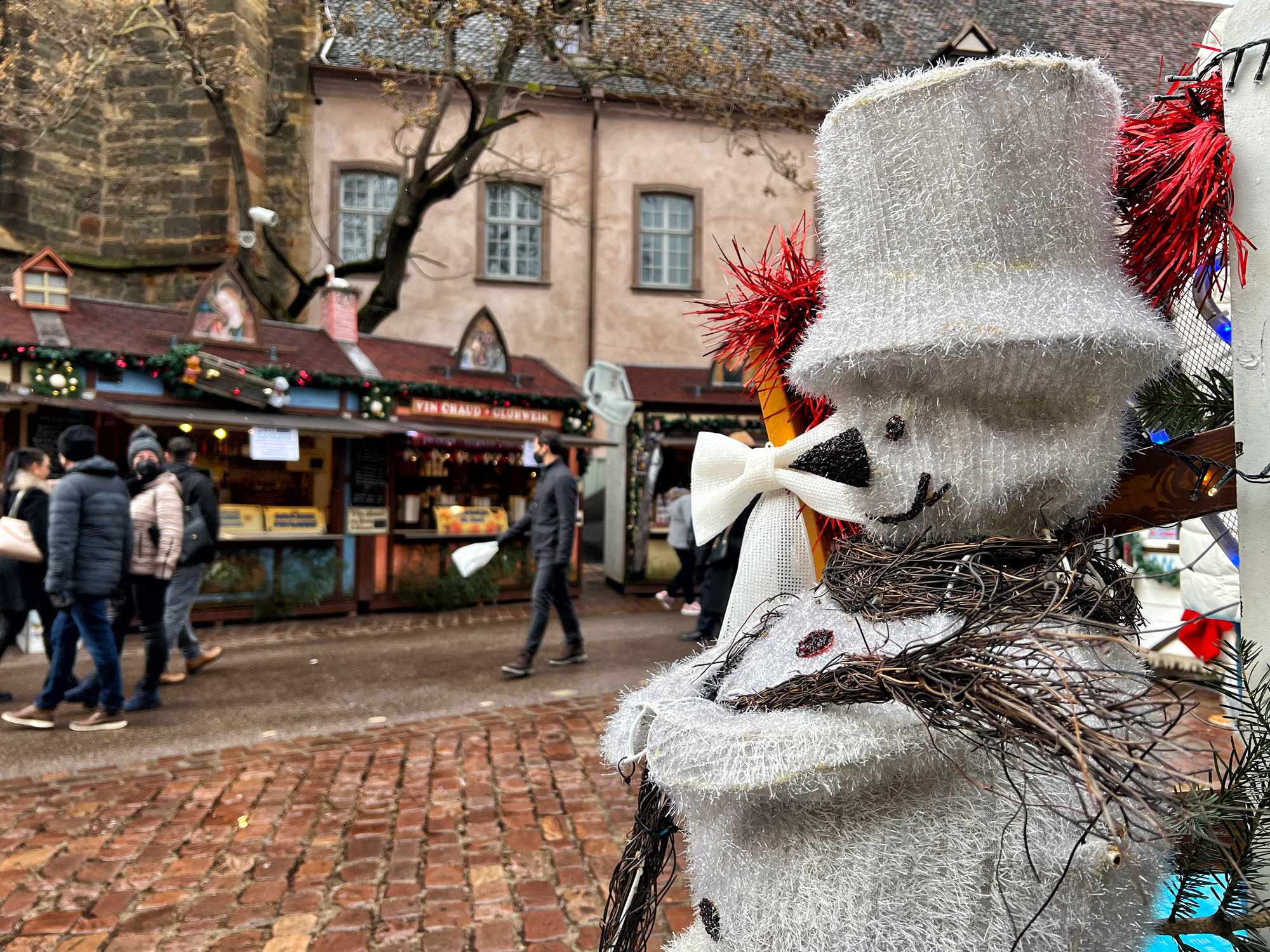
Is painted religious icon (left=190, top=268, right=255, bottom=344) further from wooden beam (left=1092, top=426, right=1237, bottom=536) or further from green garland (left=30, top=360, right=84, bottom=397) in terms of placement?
wooden beam (left=1092, top=426, right=1237, bottom=536)

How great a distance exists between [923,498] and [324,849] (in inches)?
125

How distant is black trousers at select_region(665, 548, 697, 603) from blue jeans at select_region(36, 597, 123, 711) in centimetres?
573

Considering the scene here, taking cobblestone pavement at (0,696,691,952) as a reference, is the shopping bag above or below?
above

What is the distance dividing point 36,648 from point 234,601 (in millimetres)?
1778

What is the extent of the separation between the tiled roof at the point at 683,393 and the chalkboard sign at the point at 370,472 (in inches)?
141

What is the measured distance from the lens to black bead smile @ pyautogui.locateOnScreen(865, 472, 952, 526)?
1.43 meters

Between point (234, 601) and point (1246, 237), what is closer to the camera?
point (1246, 237)

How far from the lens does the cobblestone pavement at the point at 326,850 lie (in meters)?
2.98

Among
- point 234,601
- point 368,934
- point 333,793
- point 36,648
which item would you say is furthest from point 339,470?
point 368,934

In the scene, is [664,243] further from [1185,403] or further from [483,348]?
[1185,403]

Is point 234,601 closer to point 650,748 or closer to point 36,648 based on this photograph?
point 36,648

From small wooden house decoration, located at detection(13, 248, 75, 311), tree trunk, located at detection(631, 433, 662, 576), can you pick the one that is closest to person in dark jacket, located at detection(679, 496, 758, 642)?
tree trunk, located at detection(631, 433, 662, 576)

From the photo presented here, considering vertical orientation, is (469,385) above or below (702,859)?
above

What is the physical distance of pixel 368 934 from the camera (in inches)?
116
